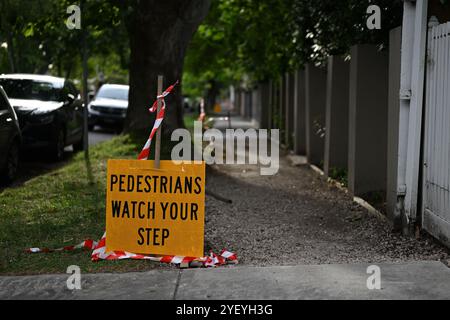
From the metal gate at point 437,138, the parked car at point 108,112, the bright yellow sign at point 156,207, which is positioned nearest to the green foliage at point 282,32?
the metal gate at point 437,138

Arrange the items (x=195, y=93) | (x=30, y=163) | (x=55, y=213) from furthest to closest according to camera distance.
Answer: (x=195, y=93), (x=30, y=163), (x=55, y=213)

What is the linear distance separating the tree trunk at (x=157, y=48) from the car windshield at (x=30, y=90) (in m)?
1.67

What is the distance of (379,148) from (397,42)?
7.90 ft

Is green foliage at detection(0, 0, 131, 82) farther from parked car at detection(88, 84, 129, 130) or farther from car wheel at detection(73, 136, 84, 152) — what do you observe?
parked car at detection(88, 84, 129, 130)

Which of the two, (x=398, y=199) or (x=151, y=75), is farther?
(x=151, y=75)

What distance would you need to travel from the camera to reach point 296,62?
1609cm

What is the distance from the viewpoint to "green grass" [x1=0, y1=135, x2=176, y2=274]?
6.48 m

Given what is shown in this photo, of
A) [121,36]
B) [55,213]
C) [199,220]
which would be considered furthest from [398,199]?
[121,36]

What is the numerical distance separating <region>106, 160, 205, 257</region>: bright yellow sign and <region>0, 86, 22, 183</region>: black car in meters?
4.68

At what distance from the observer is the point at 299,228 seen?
8.30 metres

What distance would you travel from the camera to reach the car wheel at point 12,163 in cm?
1115

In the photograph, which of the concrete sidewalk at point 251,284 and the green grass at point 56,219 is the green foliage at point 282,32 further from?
the concrete sidewalk at point 251,284

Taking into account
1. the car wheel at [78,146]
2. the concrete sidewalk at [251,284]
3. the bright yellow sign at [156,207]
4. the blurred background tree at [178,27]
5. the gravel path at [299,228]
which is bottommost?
the gravel path at [299,228]

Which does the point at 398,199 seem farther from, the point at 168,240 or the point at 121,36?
the point at 121,36
